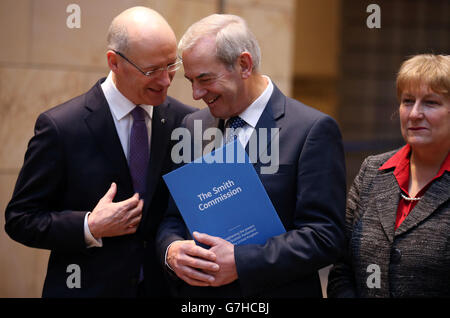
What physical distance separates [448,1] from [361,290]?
721cm

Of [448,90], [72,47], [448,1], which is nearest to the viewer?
[448,90]

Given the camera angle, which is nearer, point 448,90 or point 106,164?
point 448,90

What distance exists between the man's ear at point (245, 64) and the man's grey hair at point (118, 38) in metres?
0.56

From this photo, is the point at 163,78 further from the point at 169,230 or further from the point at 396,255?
the point at 396,255

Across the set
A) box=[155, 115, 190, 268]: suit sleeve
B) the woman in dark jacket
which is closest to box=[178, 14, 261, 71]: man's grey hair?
box=[155, 115, 190, 268]: suit sleeve

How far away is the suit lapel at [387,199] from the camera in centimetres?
233

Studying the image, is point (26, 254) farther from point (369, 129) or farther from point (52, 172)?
point (369, 129)

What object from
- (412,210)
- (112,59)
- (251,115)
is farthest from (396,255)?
(112,59)

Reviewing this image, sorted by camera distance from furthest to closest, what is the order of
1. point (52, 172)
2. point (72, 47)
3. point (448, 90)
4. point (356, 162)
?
point (356, 162) < point (72, 47) < point (52, 172) < point (448, 90)

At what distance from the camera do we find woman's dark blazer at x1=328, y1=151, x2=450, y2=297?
7.26 ft

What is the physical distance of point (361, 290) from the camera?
2379mm

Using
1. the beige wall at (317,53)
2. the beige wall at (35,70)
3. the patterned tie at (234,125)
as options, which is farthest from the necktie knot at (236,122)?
the beige wall at (317,53)

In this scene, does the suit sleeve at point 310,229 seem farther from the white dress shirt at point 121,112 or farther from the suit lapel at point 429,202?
the white dress shirt at point 121,112
